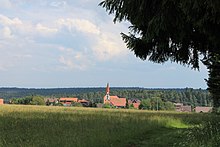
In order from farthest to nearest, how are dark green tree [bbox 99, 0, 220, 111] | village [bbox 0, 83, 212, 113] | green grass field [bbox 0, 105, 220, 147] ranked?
village [bbox 0, 83, 212, 113]
green grass field [bbox 0, 105, 220, 147]
dark green tree [bbox 99, 0, 220, 111]

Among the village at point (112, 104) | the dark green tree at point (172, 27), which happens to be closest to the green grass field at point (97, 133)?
the dark green tree at point (172, 27)

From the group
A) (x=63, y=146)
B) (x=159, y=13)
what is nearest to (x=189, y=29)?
(x=159, y=13)

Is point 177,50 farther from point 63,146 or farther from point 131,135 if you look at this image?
point 131,135

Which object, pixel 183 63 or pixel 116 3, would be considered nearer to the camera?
pixel 116 3

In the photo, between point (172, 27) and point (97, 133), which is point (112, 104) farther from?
point (172, 27)

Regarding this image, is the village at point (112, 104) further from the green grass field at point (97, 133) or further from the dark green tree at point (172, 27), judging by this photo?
the dark green tree at point (172, 27)

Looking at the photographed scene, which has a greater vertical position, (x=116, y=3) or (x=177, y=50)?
(x=116, y=3)

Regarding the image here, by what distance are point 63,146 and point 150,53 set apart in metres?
3.65

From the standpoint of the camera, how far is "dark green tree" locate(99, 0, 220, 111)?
6.81 metres

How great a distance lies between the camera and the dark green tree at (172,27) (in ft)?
22.3

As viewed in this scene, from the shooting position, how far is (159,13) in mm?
7406

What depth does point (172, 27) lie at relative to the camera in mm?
7953

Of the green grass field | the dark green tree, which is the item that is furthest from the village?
the dark green tree

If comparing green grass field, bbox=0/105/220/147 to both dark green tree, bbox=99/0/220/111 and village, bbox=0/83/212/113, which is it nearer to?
dark green tree, bbox=99/0/220/111
